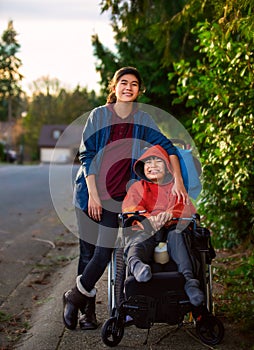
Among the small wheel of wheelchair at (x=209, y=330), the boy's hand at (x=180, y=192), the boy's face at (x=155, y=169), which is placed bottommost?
the small wheel of wheelchair at (x=209, y=330)

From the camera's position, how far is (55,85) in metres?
79.7

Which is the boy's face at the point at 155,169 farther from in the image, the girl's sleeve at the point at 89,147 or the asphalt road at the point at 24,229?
the asphalt road at the point at 24,229

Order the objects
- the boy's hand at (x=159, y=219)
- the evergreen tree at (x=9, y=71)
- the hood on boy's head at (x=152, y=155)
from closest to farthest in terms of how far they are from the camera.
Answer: the boy's hand at (x=159, y=219) < the hood on boy's head at (x=152, y=155) < the evergreen tree at (x=9, y=71)

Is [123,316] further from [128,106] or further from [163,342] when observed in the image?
[128,106]

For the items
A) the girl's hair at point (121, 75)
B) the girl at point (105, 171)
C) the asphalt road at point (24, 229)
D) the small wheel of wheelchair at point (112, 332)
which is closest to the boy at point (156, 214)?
the girl at point (105, 171)

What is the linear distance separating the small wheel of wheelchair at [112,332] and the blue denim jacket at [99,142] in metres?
0.86

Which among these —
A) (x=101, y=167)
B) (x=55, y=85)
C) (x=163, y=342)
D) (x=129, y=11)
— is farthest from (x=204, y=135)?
(x=55, y=85)

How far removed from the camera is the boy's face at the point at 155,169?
173 inches

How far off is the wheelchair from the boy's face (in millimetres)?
326

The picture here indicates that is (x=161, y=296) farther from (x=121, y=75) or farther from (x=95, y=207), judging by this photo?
(x=121, y=75)

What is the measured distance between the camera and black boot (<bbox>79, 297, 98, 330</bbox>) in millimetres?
4590

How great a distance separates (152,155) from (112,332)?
4.08ft

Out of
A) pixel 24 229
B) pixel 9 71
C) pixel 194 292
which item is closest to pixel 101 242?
pixel 194 292

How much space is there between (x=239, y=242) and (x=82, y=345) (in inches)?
135
